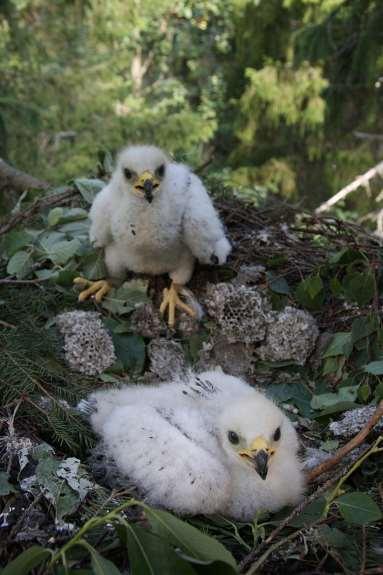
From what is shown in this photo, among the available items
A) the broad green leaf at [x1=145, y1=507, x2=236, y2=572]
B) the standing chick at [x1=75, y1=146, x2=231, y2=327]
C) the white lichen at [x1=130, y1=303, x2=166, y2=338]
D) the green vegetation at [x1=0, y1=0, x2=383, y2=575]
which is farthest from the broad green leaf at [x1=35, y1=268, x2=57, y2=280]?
the broad green leaf at [x1=145, y1=507, x2=236, y2=572]

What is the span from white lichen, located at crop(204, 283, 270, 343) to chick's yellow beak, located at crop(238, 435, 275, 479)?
0.96m

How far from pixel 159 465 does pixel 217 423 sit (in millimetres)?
283

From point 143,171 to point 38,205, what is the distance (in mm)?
831

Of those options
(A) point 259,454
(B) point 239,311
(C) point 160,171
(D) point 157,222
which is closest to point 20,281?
(D) point 157,222

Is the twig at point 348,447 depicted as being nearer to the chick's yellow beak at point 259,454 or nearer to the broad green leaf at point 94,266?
the chick's yellow beak at point 259,454

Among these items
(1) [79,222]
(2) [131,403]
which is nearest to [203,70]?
(1) [79,222]

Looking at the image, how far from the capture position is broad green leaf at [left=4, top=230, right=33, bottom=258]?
11.0ft

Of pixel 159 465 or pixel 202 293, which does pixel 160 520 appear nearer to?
pixel 159 465

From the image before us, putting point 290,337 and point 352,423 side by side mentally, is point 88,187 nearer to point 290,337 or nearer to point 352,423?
point 290,337

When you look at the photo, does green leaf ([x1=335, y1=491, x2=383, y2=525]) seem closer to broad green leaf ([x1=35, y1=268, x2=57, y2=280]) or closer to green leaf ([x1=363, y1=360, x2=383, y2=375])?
green leaf ([x1=363, y1=360, x2=383, y2=375])

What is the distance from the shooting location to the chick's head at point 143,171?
299 cm

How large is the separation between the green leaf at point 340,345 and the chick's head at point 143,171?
89cm

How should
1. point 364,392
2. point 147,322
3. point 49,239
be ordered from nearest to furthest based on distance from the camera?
1. point 364,392
2. point 147,322
3. point 49,239

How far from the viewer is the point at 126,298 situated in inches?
127
